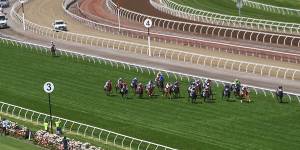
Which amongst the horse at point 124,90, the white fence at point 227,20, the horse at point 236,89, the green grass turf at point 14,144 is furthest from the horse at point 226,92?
the white fence at point 227,20

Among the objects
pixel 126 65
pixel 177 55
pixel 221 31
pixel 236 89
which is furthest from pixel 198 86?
pixel 221 31

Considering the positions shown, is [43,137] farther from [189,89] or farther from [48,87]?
[189,89]

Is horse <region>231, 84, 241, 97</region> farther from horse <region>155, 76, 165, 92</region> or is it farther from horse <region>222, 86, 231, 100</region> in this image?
horse <region>155, 76, 165, 92</region>

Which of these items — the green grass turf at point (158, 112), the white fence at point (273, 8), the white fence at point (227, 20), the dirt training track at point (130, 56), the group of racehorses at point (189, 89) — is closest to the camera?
the green grass turf at point (158, 112)

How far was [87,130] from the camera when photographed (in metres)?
45.3

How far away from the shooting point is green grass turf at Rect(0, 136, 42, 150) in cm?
4125

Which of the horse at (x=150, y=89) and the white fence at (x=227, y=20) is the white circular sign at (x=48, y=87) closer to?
the horse at (x=150, y=89)

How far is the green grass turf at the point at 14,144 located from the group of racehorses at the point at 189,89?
10.2m

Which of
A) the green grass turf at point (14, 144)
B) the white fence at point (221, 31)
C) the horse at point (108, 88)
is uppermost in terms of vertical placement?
the white fence at point (221, 31)

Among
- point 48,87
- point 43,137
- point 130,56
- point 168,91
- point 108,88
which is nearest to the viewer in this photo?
point 43,137

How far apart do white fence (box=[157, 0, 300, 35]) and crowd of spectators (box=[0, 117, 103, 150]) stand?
30.1m

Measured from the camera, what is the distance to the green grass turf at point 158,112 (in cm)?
4168

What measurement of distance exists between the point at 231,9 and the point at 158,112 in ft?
124

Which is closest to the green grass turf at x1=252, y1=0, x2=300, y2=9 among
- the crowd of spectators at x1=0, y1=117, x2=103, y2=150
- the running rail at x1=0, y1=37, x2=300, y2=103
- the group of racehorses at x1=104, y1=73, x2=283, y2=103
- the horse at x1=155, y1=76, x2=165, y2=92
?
the running rail at x1=0, y1=37, x2=300, y2=103
